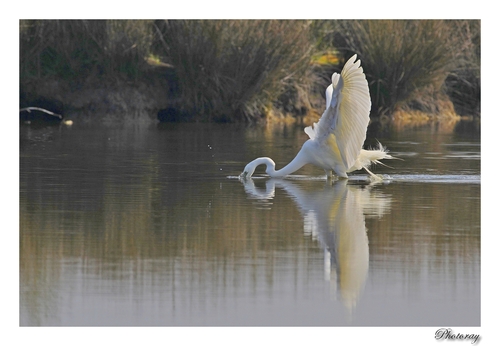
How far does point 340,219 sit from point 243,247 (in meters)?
1.72

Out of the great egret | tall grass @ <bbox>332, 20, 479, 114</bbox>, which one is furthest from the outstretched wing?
tall grass @ <bbox>332, 20, 479, 114</bbox>

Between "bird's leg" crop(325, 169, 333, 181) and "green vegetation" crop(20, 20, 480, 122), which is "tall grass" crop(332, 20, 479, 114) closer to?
"green vegetation" crop(20, 20, 480, 122)

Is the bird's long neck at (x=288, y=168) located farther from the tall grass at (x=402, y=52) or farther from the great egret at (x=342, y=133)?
the tall grass at (x=402, y=52)

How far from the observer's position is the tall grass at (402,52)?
97.1 ft

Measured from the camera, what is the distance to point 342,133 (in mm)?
12438

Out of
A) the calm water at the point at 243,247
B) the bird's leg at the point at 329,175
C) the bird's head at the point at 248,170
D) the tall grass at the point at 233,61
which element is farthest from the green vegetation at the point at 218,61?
the bird's head at the point at 248,170

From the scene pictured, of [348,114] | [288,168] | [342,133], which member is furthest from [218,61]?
[348,114]

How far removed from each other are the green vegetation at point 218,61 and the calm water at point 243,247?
13.7m

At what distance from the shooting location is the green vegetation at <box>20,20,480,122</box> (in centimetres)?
2767

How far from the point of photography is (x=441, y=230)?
8.75 metres

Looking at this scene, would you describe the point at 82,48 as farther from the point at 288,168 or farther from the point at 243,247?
the point at 243,247

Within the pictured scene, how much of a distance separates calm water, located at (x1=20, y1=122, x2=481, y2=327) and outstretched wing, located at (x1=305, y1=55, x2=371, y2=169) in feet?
1.74

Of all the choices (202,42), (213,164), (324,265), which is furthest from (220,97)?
(324,265)

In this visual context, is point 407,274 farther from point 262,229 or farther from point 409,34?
point 409,34
